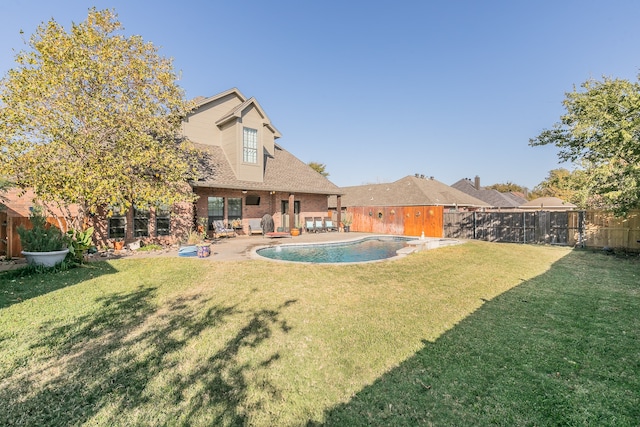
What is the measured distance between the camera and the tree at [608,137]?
10.0 m

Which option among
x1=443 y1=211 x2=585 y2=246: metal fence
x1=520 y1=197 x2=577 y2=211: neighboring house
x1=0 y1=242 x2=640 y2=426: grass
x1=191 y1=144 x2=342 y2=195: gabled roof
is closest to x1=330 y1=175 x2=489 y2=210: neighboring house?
x1=443 y1=211 x2=585 y2=246: metal fence

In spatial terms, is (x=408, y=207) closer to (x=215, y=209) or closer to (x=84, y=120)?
(x=215, y=209)

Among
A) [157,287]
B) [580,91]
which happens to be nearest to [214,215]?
[157,287]

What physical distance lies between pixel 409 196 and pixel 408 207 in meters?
2.43

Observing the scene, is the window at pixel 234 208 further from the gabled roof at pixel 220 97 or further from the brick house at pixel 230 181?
the gabled roof at pixel 220 97

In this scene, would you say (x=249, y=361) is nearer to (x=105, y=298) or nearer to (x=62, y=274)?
(x=105, y=298)

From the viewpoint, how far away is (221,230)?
16.2m

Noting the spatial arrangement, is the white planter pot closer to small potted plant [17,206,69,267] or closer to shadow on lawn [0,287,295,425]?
Result: small potted plant [17,206,69,267]

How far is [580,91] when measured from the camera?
41.0 feet

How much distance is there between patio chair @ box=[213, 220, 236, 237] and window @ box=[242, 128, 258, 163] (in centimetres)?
418

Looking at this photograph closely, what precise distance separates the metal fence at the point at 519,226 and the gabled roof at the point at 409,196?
9.68 ft

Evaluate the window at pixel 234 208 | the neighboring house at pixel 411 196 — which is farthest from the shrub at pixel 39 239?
the neighboring house at pixel 411 196

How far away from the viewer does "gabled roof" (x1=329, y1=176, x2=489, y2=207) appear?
24.3 m

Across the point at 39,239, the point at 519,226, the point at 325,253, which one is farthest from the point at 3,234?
the point at 519,226
